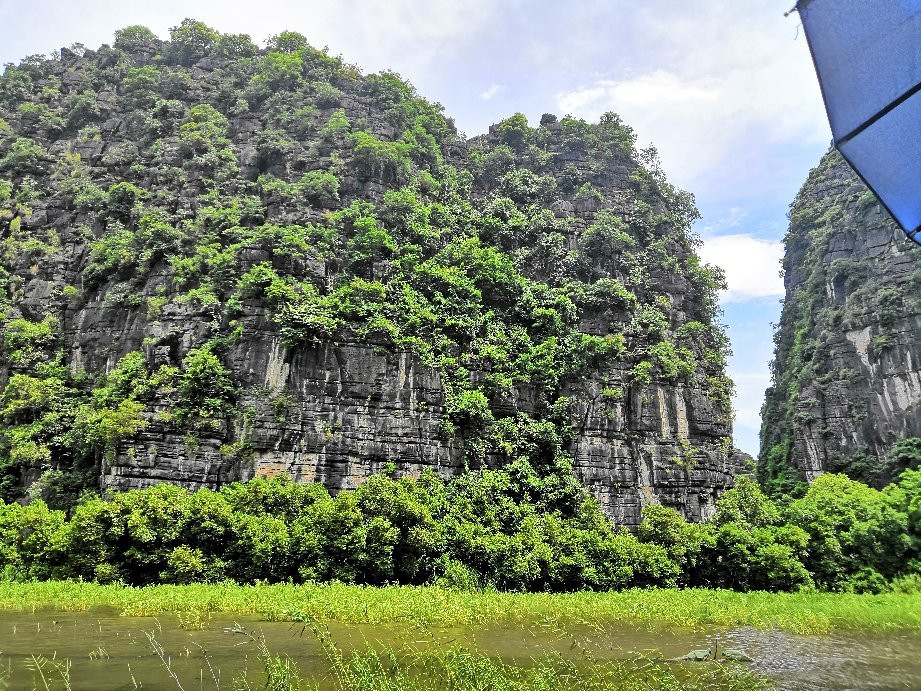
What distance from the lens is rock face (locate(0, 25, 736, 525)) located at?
20812 millimetres

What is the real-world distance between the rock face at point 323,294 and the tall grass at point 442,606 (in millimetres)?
6252

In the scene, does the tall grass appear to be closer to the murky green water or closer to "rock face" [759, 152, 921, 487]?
the murky green water

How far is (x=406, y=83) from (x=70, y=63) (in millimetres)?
Result: 22119

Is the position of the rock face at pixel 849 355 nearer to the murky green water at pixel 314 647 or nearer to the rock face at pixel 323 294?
the rock face at pixel 323 294

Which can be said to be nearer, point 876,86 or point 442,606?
point 876,86

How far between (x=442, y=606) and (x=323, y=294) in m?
14.7

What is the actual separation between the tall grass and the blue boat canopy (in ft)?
31.8

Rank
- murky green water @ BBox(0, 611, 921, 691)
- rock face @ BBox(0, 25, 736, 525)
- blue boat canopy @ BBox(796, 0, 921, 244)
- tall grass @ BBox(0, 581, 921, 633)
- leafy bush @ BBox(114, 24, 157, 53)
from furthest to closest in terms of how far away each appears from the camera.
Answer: leafy bush @ BBox(114, 24, 157, 53), rock face @ BBox(0, 25, 736, 525), tall grass @ BBox(0, 581, 921, 633), murky green water @ BBox(0, 611, 921, 691), blue boat canopy @ BBox(796, 0, 921, 244)

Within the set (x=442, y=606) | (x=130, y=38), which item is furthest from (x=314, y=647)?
(x=130, y=38)

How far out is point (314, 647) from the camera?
821cm

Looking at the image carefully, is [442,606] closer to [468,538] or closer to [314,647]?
[314,647]

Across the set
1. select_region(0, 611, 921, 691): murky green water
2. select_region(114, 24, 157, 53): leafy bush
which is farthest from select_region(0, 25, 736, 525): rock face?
select_region(0, 611, 921, 691): murky green water

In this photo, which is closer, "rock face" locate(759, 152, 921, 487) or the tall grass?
the tall grass

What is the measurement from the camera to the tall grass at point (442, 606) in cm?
1123
